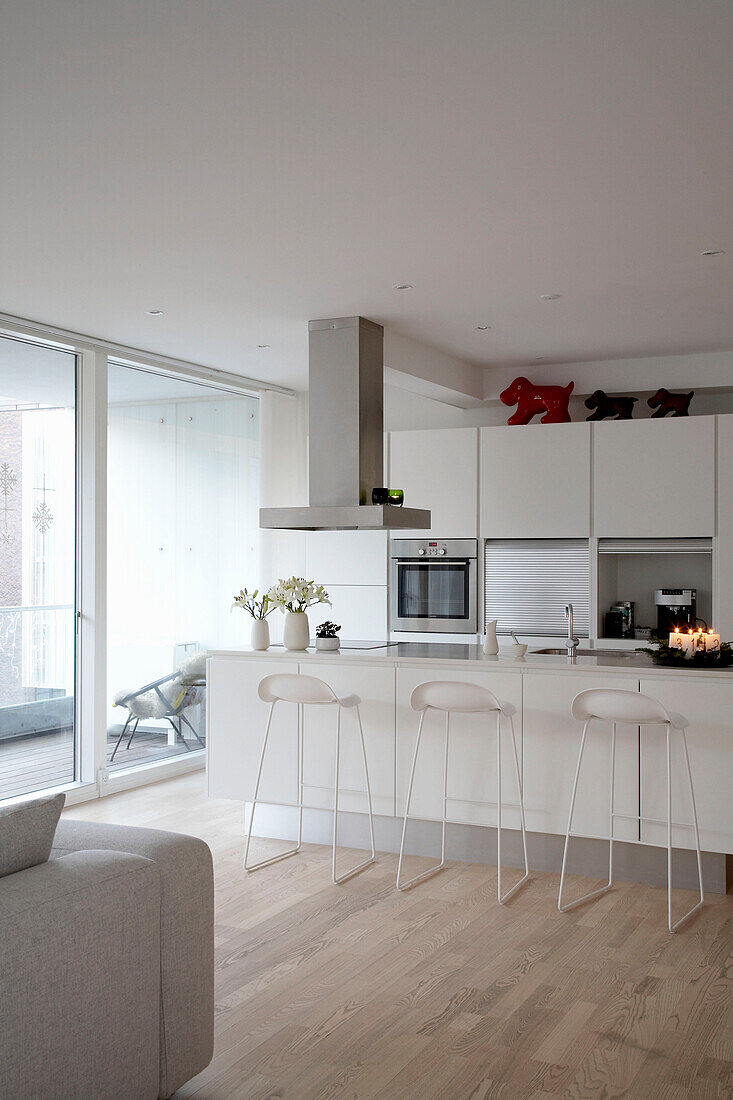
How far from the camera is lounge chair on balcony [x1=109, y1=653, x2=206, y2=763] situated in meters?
6.39

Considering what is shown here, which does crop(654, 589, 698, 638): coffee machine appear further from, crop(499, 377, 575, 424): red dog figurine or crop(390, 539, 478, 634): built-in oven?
crop(499, 377, 575, 424): red dog figurine

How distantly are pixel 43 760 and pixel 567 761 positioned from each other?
3.00m

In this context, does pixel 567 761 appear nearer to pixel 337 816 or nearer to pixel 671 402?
pixel 337 816

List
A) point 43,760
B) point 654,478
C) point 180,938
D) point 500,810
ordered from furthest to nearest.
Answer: point 654,478 → point 43,760 → point 500,810 → point 180,938

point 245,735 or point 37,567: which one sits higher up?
point 37,567

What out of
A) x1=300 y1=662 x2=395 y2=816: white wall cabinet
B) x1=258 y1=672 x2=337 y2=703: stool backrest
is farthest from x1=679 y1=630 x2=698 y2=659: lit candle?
x1=258 y1=672 x2=337 y2=703: stool backrest

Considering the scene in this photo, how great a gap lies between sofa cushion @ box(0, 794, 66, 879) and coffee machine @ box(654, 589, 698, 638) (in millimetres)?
4866

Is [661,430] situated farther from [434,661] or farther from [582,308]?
[434,661]

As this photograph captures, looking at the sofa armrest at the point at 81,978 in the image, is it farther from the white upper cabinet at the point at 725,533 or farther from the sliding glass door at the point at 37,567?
the white upper cabinet at the point at 725,533

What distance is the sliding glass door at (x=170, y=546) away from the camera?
249 inches

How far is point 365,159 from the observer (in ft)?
10.7

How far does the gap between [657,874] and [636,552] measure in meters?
2.36

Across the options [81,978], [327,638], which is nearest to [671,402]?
[327,638]

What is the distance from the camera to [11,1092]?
2059mm
